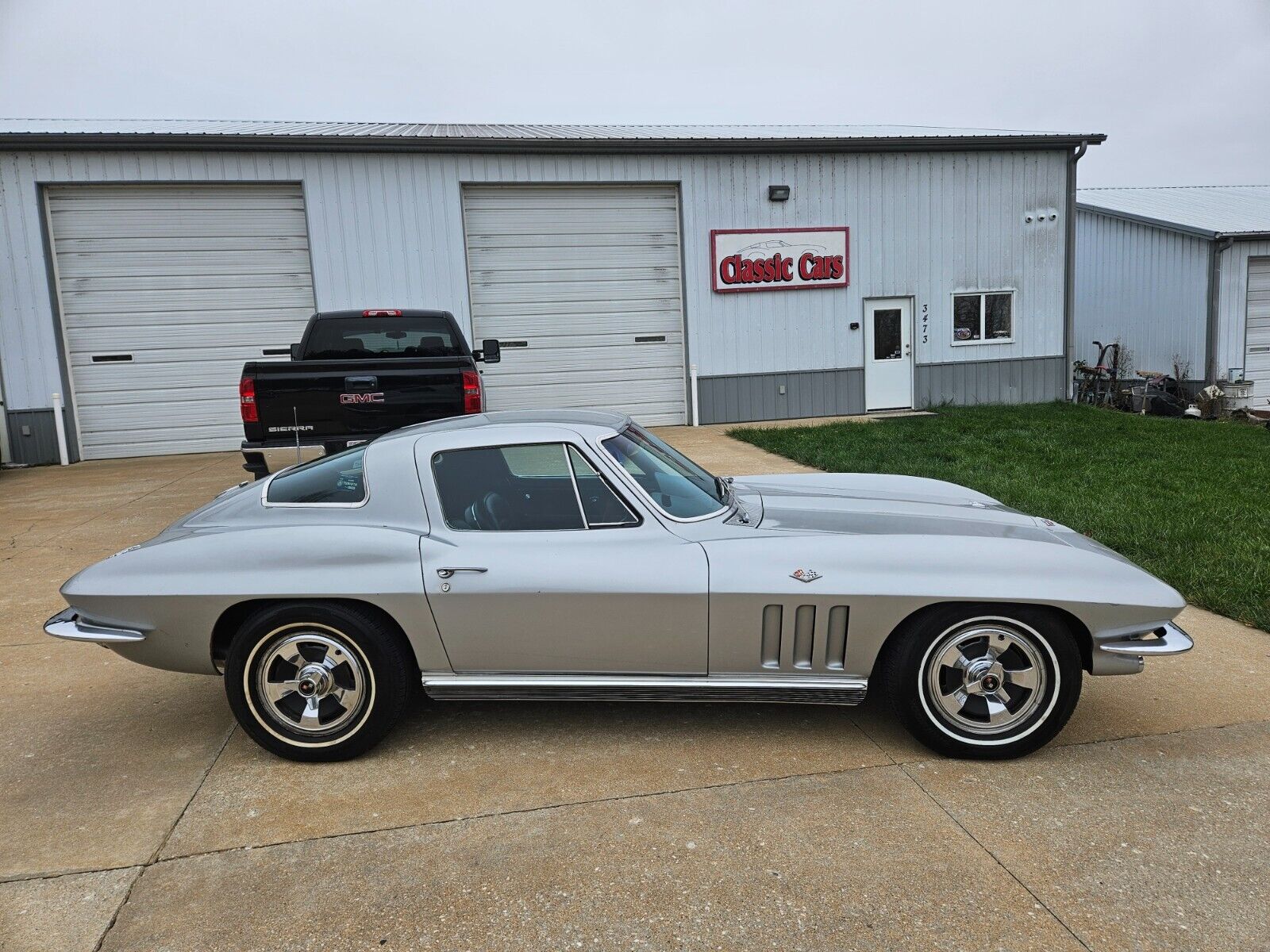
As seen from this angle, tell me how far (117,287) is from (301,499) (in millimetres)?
12153

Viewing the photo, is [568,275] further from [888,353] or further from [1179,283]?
[1179,283]

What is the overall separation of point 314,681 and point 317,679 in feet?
0.04

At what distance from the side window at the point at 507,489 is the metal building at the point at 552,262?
436 inches

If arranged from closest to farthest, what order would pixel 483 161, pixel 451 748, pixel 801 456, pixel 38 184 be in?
1. pixel 451 748
2. pixel 801 456
3. pixel 38 184
4. pixel 483 161

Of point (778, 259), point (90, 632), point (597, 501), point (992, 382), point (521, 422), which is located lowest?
point (90, 632)

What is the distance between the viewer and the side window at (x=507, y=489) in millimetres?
3432

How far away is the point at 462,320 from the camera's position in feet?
46.3

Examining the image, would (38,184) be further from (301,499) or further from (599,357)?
(301,499)

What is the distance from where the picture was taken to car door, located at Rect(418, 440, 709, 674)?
3.22 metres

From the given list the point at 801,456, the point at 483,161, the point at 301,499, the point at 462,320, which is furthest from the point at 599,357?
the point at 301,499

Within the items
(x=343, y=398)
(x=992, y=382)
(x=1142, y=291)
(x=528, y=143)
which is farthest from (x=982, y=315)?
(x=343, y=398)

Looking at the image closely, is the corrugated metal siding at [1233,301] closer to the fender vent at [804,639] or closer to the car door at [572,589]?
the fender vent at [804,639]

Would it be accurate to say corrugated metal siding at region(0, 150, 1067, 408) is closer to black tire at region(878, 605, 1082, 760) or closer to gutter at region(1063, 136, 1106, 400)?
gutter at region(1063, 136, 1106, 400)

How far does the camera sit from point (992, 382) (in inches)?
649
